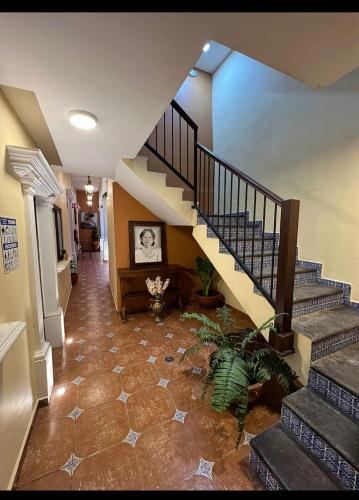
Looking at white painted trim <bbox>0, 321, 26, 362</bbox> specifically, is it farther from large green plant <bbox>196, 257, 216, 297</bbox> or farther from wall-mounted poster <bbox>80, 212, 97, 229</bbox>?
wall-mounted poster <bbox>80, 212, 97, 229</bbox>

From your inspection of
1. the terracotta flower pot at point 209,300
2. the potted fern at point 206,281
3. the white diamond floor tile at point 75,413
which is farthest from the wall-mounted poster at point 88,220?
the white diamond floor tile at point 75,413

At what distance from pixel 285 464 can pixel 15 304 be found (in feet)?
6.16

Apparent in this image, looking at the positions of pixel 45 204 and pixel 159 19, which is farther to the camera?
pixel 45 204

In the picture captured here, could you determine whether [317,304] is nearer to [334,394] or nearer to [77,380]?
[334,394]

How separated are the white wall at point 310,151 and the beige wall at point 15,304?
2.93 meters

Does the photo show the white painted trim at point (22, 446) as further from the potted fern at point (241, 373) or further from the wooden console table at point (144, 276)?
the wooden console table at point (144, 276)

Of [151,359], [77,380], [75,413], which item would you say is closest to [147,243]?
[151,359]

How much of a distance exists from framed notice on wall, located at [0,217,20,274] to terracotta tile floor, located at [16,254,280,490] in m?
1.25

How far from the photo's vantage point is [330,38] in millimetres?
1067

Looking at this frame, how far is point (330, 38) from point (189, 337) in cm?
295

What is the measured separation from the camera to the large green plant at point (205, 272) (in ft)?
12.3

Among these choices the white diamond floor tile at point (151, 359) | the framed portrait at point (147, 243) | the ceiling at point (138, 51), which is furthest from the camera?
the framed portrait at point (147, 243)

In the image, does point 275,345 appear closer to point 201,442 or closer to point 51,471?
point 201,442

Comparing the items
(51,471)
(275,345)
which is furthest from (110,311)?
(275,345)
